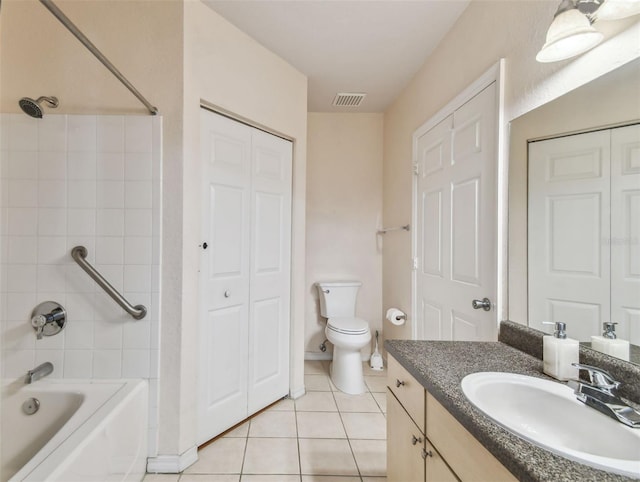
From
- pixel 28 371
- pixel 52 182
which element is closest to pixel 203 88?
pixel 52 182

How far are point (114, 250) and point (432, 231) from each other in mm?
1914

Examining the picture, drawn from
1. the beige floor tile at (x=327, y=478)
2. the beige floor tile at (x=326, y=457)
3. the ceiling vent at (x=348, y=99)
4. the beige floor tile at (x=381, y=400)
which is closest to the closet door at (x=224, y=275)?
the beige floor tile at (x=326, y=457)

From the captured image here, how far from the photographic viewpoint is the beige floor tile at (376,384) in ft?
7.54

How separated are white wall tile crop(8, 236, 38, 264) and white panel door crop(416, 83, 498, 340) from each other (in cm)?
226

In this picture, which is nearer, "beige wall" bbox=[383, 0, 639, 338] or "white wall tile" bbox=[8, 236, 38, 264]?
"beige wall" bbox=[383, 0, 639, 338]

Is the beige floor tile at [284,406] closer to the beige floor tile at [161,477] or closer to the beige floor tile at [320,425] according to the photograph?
the beige floor tile at [320,425]

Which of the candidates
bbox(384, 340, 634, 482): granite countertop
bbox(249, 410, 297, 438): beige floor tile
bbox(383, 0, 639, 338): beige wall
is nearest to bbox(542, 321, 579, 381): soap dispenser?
bbox(384, 340, 634, 482): granite countertop

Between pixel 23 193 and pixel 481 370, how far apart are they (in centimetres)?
219

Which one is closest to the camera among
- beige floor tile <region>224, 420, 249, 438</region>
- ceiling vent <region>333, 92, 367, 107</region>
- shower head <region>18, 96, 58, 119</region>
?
shower head <region>18, 96, 58, 119</region>

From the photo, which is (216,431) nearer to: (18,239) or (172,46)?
(18,239)

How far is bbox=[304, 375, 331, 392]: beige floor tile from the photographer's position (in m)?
2.28

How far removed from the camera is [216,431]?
5.46ft

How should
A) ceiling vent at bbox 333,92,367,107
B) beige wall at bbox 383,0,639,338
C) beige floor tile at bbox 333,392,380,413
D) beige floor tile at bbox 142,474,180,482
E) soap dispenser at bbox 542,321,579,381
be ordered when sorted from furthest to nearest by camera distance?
1. ceiling vent at bbox 333,92,367,107
2. beige floor tile at bbox 333,392,380,413
3. beige floor tile at bbox 142,474,180,482
4. beige wall at bbox 383,0,639,338
5. soap dispenser at bbox 542,321,579,381

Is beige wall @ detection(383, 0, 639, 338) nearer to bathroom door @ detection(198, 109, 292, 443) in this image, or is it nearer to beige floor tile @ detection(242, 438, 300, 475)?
bathroom door @ detection(198, 109, 292, 443)
